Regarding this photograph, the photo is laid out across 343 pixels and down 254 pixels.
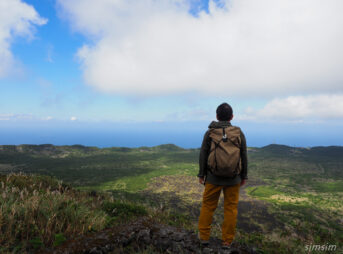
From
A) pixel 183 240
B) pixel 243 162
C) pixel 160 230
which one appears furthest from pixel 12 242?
pixel 243 162

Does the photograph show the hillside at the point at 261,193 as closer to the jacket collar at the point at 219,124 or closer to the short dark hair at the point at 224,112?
the jacket collar at the point at 219,124

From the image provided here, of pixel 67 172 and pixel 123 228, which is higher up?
pixel 123 228

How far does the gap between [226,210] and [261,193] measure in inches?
1812

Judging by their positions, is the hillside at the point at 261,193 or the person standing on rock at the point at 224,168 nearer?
the person standing on rock at the point at 224,168

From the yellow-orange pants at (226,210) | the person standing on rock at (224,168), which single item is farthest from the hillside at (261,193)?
the person standing on rock at (224,168)

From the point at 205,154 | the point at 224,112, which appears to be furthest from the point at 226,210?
the point at 224,112

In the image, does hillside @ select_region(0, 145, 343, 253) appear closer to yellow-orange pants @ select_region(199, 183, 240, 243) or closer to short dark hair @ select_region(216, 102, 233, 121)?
yellow-orange pants @ select_region(199, 183, 240, 243)

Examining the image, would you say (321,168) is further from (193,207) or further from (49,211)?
(49,211)

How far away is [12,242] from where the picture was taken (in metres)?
3.18

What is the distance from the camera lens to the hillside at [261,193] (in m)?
9.74

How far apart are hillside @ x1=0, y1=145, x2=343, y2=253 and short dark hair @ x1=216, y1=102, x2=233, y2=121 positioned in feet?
10.8

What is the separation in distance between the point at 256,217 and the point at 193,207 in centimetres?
919

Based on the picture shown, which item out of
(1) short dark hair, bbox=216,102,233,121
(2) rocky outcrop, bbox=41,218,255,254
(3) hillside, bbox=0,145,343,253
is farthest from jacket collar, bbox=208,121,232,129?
(3) hillside, bbox=0,145,343,253

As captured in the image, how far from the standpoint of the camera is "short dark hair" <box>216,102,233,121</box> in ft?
14.3
